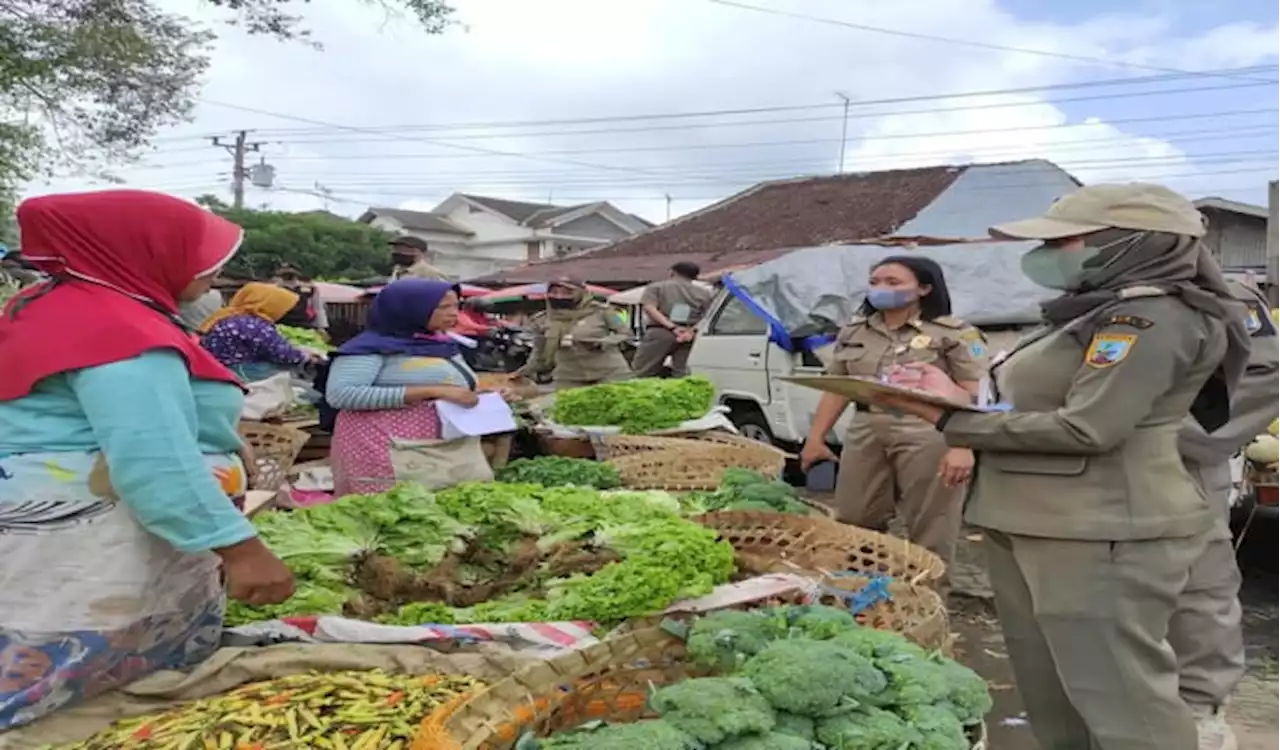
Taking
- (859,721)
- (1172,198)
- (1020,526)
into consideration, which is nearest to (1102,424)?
(1020,526)

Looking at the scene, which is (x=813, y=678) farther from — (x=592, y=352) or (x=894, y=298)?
(x=592, y=352)

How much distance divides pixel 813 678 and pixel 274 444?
11.8 feet

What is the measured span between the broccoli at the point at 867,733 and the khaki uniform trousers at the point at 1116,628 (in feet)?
2.79

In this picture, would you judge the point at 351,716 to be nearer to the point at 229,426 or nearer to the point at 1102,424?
the point at 229,426

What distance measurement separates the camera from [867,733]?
206cm

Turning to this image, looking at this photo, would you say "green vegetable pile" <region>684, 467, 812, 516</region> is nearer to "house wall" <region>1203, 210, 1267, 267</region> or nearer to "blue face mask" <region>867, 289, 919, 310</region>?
"blue face mask" <region>867, 289, 919, 310</region>

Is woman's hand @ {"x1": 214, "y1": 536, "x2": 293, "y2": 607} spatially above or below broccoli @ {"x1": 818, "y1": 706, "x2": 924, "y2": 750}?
above

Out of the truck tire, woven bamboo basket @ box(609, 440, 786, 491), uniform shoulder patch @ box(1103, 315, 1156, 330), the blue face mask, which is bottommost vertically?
the truck tire

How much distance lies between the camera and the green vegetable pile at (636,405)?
255 inches

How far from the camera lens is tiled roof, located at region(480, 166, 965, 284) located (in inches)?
A: 982

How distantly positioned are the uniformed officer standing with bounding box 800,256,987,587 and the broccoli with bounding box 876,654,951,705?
242 cm

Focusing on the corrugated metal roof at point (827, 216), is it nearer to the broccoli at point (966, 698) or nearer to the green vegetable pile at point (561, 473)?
the green vegetable pile at point (561, 473)

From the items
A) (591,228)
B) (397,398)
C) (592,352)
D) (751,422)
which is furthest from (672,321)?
(591,228)

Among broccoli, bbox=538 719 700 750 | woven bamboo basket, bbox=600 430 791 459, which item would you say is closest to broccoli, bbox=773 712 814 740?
broccoli, bbox=538 719 700 750
